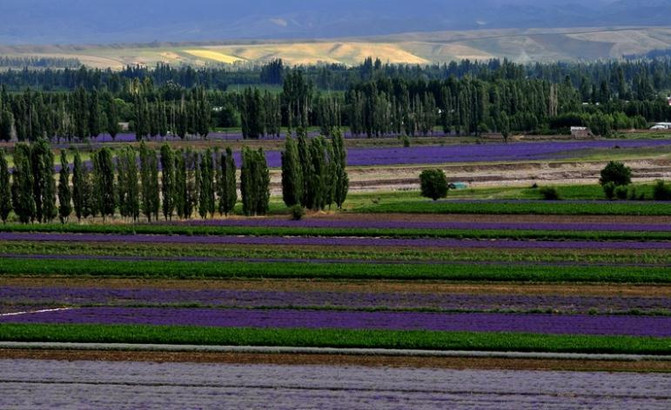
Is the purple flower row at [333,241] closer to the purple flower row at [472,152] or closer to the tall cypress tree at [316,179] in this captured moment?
the tall cypress tree at [316,179]

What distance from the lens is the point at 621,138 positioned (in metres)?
106

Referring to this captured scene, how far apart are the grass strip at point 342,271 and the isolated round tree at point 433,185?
2125cm

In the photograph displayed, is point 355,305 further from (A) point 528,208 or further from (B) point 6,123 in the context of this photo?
(B) point 6,123

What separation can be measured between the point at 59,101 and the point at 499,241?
6380 cm

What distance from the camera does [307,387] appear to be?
90.9 ft

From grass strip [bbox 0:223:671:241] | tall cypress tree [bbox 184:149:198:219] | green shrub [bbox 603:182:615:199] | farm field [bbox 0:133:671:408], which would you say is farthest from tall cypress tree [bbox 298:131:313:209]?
green shrub [bbox 603:182:615:199]

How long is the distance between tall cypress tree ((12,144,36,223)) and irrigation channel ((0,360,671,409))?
26.3m

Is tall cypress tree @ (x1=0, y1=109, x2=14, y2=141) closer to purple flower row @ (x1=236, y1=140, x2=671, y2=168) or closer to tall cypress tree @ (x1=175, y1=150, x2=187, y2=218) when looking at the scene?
purple flower row @ (x1=236, y1=140, x2=671, y2=168)

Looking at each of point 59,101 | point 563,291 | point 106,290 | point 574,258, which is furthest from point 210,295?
point 59,101

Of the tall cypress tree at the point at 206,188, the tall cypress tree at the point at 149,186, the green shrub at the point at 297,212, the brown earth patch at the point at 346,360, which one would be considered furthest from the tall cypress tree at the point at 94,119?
the brown earth patch at the point at 346,360

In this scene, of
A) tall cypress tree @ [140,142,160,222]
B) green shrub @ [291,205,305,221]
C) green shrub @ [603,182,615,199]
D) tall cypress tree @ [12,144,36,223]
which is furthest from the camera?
green shrub @ [603,182,615,199]

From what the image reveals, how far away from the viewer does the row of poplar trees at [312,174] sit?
195 feet

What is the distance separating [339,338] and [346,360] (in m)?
1.56

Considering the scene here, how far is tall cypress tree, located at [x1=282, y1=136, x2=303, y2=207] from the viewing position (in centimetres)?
5925
